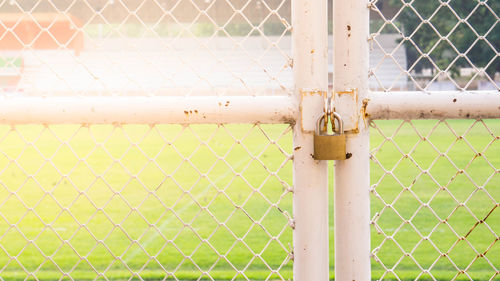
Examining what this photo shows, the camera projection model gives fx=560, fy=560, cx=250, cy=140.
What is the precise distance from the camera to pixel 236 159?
27.9 ft

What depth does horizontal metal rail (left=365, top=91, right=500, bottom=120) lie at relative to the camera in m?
1.13

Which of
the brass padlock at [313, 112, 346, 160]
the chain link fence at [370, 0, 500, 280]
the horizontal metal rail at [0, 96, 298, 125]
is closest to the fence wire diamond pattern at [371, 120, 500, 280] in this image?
the chain link fence at [370, 0, 500, 280]

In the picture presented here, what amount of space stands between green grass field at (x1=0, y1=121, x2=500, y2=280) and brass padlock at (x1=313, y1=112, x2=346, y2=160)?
99 mm

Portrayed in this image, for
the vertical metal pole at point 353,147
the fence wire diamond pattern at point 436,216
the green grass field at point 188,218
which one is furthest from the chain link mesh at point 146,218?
the fence wire diamond pattern at point 436,216

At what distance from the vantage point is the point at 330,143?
1096 millimetres

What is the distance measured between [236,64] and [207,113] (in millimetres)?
19100

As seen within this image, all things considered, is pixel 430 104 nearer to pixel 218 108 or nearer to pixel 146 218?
pixel 218 108

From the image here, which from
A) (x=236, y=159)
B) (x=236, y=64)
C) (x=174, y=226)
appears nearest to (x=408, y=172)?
(x=236, y=159)

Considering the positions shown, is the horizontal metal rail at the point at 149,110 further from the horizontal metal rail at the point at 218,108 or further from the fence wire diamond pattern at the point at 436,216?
the fence wire diamond pattern at the point at 436,216

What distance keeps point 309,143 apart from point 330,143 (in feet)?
0.17

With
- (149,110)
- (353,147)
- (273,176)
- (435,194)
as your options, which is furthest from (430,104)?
(273,176)

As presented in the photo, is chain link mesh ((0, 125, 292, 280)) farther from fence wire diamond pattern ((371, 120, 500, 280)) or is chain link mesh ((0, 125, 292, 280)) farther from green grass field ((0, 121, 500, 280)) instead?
fence wire diamond pattern ((371, 120, 500, 280))

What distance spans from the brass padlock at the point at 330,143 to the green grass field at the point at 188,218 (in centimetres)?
10

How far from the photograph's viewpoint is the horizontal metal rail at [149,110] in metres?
1.14
